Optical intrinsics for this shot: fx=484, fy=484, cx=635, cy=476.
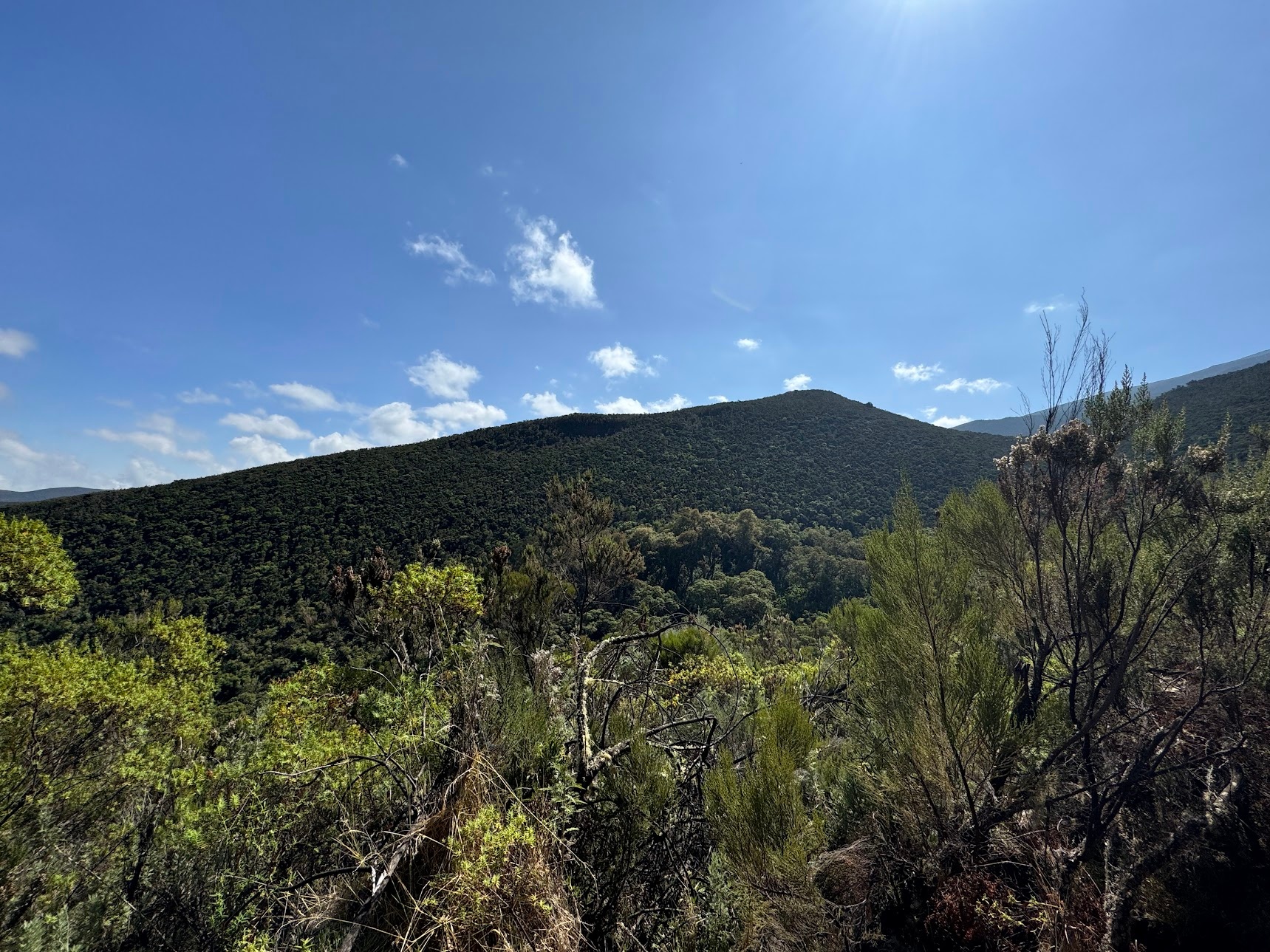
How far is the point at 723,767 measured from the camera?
2760 mm

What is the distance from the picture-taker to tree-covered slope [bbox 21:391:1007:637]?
29.8 m

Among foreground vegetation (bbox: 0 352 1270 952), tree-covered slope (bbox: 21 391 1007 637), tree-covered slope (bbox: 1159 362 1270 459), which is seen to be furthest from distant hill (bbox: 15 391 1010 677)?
foreground vegetation (bbox: 0 352 1270 952)

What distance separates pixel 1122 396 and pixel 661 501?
4403 cm

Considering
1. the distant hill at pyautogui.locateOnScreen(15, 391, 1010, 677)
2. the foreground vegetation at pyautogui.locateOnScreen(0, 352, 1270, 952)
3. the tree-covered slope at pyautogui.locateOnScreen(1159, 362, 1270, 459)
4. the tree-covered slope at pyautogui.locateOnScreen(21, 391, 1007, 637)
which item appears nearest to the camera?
the foreground vegetation at pyautogui.locateOnScreen(0, 352, 1270, 952)

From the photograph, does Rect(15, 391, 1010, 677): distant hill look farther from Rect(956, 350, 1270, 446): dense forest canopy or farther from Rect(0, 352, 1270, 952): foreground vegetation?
Rect(0, 352, 1270, 952): foreground vegetation

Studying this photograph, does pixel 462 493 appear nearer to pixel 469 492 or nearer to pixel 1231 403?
pixel 469 492

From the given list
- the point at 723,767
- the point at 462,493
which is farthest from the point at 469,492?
the point at 723,767

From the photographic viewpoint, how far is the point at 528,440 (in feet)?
186

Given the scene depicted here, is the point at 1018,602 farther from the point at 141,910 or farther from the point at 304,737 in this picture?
the point at 141,910

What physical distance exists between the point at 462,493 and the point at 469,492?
1.99 feet

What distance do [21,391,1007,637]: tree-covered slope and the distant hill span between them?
0.15 m

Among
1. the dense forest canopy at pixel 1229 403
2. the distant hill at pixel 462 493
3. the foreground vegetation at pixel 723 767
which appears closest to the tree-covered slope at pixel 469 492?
the distant hill at pixel 462 493

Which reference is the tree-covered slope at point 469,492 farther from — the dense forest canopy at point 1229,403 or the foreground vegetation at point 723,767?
the foreground vegetation at point 723,767

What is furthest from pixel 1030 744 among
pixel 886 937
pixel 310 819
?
pixel 310 819
